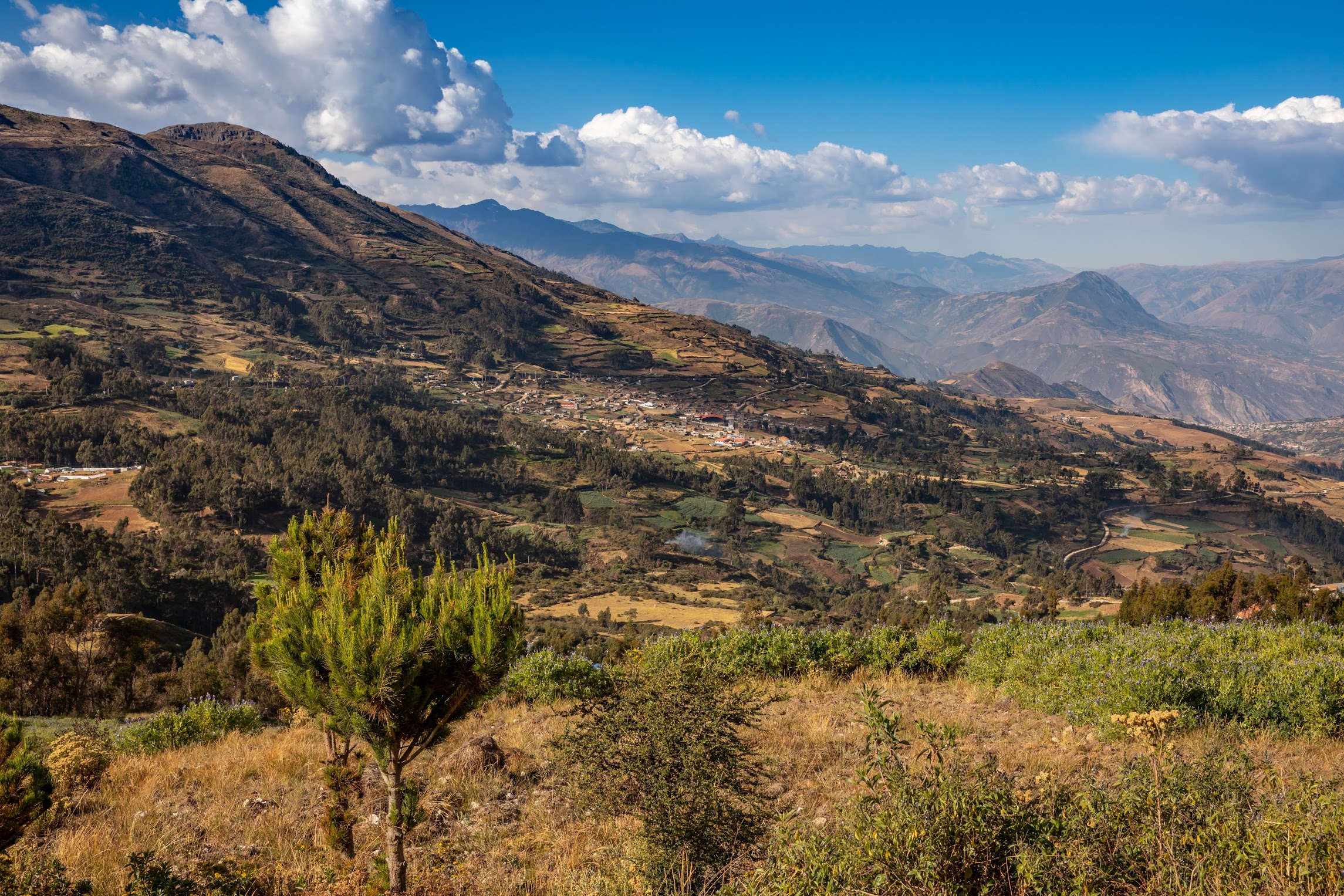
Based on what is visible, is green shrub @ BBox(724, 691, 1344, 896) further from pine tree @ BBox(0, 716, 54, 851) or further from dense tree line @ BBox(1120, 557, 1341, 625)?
dense tree line @ BBox(1120, 557, 1341, 625)

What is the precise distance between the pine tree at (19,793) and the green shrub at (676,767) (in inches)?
131

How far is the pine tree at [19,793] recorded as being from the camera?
13.5 ft

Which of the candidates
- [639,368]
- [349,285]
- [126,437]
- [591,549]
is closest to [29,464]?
[126,437]

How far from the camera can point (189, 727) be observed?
982cm

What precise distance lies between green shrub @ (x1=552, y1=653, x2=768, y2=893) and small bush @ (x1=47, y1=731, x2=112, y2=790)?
5102 millimetres

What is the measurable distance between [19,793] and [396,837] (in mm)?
2181

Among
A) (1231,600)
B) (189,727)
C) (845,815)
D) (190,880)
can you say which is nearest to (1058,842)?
(845,815)

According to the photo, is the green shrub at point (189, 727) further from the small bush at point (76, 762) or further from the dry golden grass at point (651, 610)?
the dry golden grass at point (651, 610)

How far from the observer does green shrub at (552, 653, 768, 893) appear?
4.97 meters

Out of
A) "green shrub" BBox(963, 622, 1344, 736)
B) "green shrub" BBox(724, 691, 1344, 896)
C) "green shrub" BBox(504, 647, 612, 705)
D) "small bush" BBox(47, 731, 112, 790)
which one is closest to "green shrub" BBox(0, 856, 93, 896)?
"small bush" BBox(47, 731, 112, 790)

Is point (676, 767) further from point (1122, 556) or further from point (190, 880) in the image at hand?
point (1122, 556)

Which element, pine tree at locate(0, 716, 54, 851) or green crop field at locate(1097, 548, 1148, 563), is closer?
pine tree at locate(0, 716, 54, 851)

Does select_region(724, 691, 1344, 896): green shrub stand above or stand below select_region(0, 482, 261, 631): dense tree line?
above

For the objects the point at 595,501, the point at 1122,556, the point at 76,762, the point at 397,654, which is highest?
A: the point at 397,654
